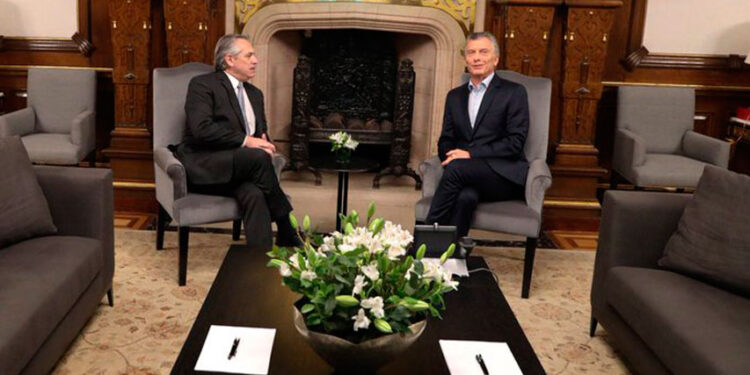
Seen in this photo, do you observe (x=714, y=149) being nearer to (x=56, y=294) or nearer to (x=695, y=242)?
(x=695, y=242)

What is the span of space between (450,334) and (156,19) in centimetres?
353

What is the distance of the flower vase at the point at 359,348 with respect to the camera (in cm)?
174

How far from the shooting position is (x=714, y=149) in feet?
→ 15.4

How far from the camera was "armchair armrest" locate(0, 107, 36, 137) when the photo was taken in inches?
181

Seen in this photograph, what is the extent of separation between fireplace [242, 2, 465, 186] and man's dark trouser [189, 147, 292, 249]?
68.3 inches

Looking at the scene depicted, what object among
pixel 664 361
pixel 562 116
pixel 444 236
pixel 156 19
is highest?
pixel 156 19

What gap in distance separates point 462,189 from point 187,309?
1358 mm

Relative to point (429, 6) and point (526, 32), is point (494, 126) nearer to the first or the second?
point (526, 32)

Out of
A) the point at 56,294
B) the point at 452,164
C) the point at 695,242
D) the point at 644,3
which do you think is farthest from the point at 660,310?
the point at 644,3

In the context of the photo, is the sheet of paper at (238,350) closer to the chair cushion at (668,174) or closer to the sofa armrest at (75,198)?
the sofa armrest at (75,198)

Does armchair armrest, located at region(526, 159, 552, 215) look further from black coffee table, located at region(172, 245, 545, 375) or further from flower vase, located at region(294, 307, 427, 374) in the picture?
flower vase, located at region(294, 307, 427, 374)

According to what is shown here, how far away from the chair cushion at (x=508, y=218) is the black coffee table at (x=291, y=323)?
720mm

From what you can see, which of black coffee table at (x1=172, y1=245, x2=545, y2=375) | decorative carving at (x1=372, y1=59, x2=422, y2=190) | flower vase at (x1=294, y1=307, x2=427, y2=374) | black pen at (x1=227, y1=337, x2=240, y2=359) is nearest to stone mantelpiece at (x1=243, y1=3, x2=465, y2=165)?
decorative carving at (x1=372, y1=59, x2=422, y2=190)

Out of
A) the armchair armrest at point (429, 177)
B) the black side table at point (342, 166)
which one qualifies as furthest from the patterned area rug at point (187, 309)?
the black side table at point (342, 166)
